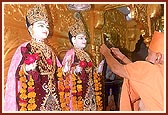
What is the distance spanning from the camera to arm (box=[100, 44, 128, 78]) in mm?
1794

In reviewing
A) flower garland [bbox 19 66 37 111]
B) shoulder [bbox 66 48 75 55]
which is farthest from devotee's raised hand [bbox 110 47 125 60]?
flower garland [bbox 19 66 37 111]

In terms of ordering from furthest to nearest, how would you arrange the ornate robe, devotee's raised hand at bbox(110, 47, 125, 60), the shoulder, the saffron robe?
1. devotee's raised hand at bbox(110, 47, 125, 60)
2. the shoulder
3. the saffron robe
4. the ornate robe

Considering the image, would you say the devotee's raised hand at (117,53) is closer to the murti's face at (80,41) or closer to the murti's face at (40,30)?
the murti's face at (80,41)

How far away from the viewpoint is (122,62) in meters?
1.88

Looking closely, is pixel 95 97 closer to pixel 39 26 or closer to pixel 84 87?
pixel 84 87

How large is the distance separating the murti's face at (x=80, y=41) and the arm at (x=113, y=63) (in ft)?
0.40

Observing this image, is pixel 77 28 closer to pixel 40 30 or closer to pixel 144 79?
pixel 40 30

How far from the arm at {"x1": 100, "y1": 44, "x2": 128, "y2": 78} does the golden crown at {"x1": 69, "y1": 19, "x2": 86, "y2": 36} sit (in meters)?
0.15

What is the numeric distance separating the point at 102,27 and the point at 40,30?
0.44 m

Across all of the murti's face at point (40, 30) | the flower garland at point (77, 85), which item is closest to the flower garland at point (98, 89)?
the flower garland at point (77, 85)

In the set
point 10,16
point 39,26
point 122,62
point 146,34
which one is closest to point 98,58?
point 122,62

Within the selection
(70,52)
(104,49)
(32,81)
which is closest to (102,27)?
(104,49)

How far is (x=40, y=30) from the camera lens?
5.37ft

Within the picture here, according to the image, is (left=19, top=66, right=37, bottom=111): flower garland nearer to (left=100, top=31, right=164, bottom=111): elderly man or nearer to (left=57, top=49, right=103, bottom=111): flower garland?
(left=57, top=49, right=103, bottom=111): flower garland
